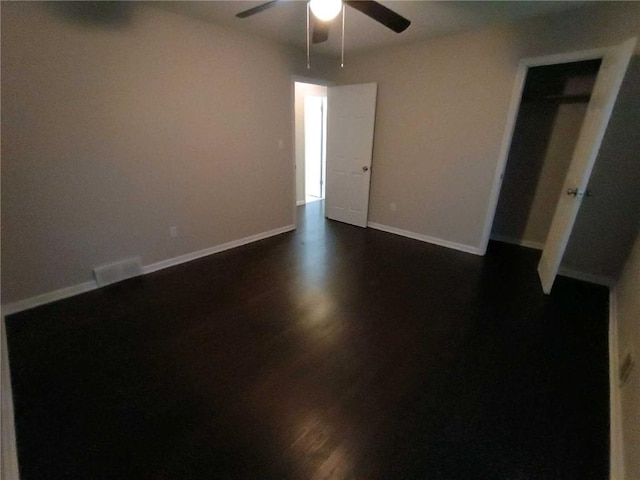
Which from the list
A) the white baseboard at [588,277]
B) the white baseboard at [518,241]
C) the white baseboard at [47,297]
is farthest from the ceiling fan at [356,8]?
the white baseboard at [518,241]

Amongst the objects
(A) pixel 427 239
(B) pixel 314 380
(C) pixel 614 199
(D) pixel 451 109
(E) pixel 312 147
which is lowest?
(B) pixel 314 380

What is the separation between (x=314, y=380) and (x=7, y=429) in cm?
146

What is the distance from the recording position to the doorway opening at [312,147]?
5402 millimetres

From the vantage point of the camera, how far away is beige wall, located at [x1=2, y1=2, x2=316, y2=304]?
6.61ft

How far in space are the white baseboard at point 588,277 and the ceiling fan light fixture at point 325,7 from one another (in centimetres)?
322

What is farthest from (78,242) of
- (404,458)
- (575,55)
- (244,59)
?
(575,55)

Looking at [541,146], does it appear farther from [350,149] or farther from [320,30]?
[320,30]

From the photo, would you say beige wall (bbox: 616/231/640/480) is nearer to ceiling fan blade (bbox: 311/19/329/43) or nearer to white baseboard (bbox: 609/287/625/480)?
white baseboard (bbox: 609/287/625/480)

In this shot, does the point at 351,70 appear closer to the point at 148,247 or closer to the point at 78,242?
the point at 148,247

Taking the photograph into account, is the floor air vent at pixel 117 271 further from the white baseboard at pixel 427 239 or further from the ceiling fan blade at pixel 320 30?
the white baseboard at pixel 427 239

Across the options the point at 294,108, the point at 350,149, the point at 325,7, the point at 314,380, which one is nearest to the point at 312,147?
the point at 350,149

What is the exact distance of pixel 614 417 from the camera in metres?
1.40

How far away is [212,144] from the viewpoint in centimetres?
304

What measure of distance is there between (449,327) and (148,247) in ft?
9.44
